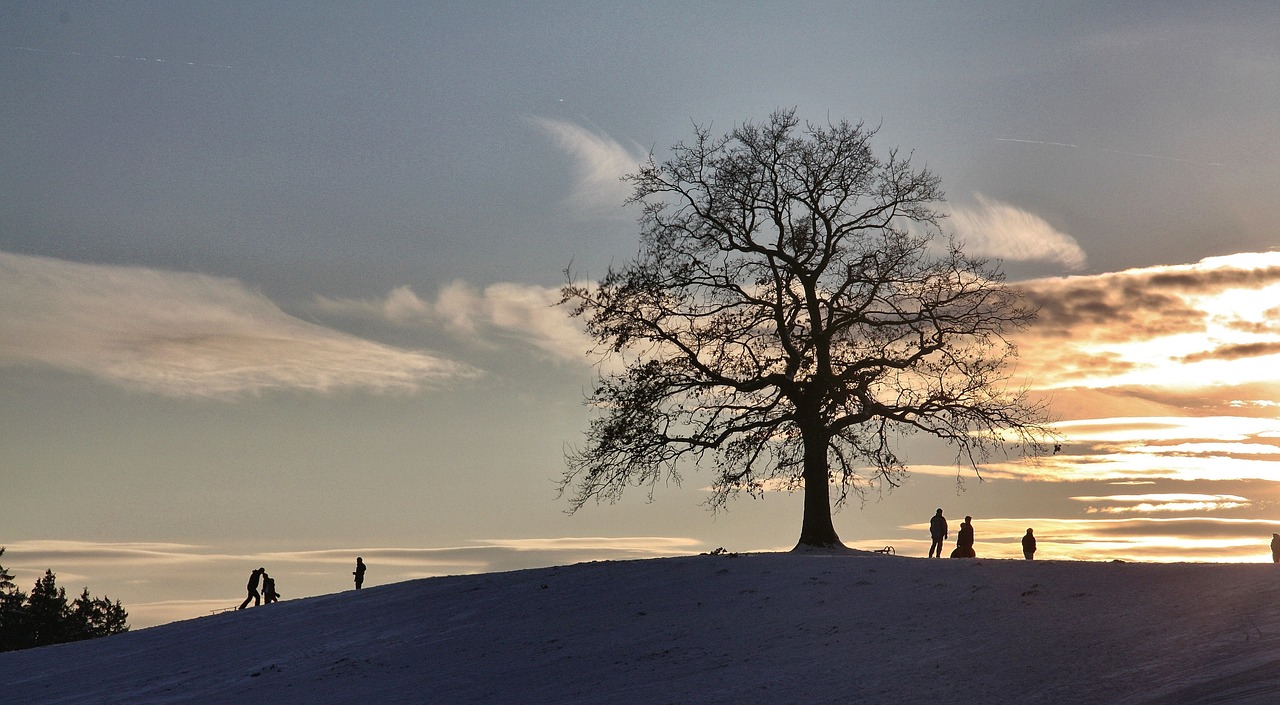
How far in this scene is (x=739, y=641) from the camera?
72.0ft

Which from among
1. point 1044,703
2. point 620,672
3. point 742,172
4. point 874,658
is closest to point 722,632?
point 620,672

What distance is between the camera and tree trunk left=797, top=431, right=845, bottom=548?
34688 millimetres

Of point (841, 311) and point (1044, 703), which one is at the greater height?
point (841, 311)

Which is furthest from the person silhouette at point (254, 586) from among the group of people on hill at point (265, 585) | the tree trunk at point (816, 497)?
the tree trunk at point (816, 497)

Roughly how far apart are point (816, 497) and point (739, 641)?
44.3 ft

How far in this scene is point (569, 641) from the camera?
77.9ft

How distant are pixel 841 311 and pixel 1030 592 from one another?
14839mm

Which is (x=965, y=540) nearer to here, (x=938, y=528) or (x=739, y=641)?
(x=938, y=528)

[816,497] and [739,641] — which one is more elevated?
[816,497]

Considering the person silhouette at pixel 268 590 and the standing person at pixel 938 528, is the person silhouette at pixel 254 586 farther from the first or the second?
the standing person at pixel 938 528

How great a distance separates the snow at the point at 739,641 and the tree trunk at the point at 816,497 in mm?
4550

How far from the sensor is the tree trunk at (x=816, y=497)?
34688 millimetres

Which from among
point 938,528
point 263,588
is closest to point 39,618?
point 263,588

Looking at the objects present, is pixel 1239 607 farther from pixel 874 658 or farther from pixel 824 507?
pixel 824 507
